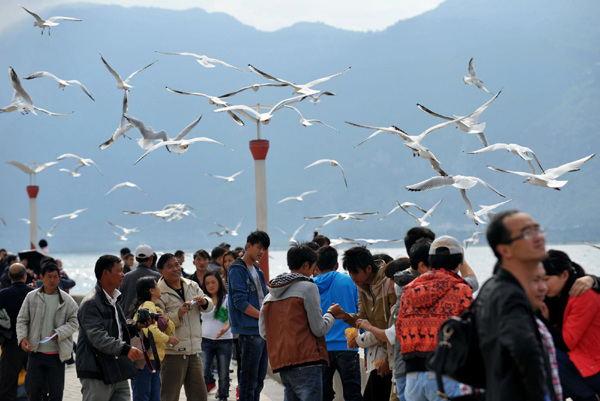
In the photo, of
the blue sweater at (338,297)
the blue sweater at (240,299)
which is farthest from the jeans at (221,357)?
the blue sweater at (338,297)

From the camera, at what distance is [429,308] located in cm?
350

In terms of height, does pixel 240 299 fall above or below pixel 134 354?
above

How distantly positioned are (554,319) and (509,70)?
417ft

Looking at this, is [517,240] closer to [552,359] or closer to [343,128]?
[552,359]

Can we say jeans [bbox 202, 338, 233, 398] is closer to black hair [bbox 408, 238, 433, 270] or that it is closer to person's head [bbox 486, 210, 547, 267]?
black hair [bbox 408, 238, 433, 270]

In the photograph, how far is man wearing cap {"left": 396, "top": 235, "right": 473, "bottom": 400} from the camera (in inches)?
135

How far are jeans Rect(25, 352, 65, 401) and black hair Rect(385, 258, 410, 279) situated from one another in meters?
3.46

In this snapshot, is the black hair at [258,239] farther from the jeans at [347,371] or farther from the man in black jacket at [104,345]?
the man in black jacket at [104,345]

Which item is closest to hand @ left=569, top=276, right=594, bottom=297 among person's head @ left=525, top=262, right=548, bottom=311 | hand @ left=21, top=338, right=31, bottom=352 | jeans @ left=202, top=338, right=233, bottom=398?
person's head @ left=525, top=262, right=548, bottom=311

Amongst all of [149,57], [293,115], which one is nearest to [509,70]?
[293,115]

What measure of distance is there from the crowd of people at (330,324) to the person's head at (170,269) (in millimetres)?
13

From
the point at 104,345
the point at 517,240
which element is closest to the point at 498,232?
the point at 517,240

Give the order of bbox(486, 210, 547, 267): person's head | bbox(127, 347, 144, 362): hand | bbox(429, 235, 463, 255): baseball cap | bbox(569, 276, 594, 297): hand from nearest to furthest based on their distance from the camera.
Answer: bbox(486, 210, 547, 267): person's head → bbox(429, 235, 463, 255): baseball cap → bbox(569, 276, 594, 297): hand → bbox(127, 347, 144, 362): hand

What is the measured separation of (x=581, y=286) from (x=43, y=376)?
16.0 ft
